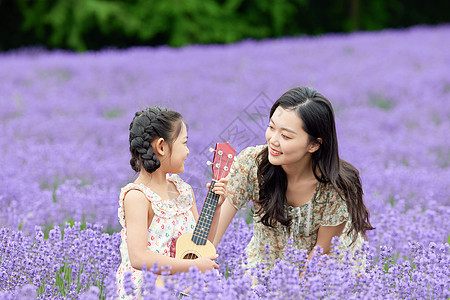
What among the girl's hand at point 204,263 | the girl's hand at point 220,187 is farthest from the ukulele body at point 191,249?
the girl's hand at point 220,187

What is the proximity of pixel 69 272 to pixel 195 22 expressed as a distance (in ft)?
54.0

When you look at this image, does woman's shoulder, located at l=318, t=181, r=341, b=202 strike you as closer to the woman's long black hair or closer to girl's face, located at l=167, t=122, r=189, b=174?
the woman's long black hair

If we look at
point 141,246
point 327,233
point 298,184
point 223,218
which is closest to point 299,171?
point 298,184

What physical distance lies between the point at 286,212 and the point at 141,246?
84cm

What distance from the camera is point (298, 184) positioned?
2863 millimetres

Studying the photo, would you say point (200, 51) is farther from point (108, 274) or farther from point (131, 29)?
point (108, 274)

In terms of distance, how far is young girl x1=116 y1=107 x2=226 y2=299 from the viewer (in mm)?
2369

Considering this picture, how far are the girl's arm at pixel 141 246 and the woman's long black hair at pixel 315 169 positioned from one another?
55cm

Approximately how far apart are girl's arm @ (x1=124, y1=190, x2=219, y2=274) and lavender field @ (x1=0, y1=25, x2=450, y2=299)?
148 mm

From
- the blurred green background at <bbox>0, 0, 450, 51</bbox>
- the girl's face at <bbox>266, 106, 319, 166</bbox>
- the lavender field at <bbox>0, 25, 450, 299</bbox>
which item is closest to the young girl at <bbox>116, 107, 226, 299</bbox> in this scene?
the lavender field at <bbox>0, 25, 450, 299</bbox>

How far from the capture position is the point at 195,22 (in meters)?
18.5

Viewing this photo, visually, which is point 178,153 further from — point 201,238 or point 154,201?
point 201,238

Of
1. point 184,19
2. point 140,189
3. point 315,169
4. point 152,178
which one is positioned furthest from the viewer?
point 184,19

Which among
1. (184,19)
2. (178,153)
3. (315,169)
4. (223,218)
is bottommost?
(223,218)
